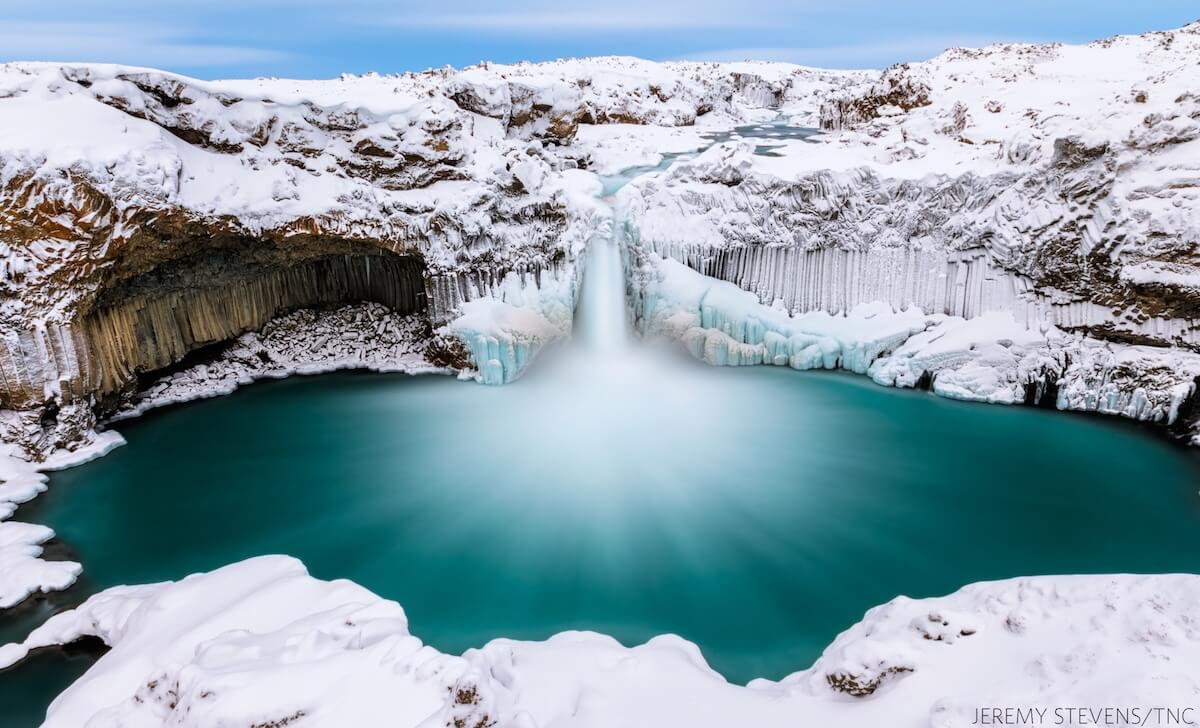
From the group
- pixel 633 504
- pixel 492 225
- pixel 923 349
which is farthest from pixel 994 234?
pixel 492 225

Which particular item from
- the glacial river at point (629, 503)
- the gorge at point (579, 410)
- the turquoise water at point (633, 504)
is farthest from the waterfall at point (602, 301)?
the glacial river at point (629, 503)

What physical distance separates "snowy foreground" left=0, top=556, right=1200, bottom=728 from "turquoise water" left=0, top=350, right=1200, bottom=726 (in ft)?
3.98

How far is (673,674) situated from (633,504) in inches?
140

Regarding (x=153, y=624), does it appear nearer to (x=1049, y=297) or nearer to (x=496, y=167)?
(x=496, y=167)

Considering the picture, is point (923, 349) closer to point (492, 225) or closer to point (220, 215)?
point (492, 225)

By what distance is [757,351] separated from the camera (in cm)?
1335

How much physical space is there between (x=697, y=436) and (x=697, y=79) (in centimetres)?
3051

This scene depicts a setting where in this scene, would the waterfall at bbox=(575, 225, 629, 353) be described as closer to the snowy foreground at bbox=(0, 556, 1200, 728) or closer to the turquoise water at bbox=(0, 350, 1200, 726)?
the turquoise water at bbox=(0, 350, 1200, 726)

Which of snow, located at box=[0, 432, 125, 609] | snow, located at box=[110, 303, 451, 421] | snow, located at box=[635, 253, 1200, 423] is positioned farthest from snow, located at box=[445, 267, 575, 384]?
snow, located at box=[0, 432, 125, 609]

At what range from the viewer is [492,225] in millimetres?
12812

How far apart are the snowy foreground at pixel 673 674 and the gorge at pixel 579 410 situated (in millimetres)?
31

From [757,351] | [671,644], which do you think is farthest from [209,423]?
[757,351]

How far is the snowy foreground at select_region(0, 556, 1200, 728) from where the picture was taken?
4262 mm

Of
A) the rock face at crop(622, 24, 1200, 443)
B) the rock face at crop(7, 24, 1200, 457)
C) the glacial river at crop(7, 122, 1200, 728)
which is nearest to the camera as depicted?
the glacial river at crop(7, 122, 1200, 728)
